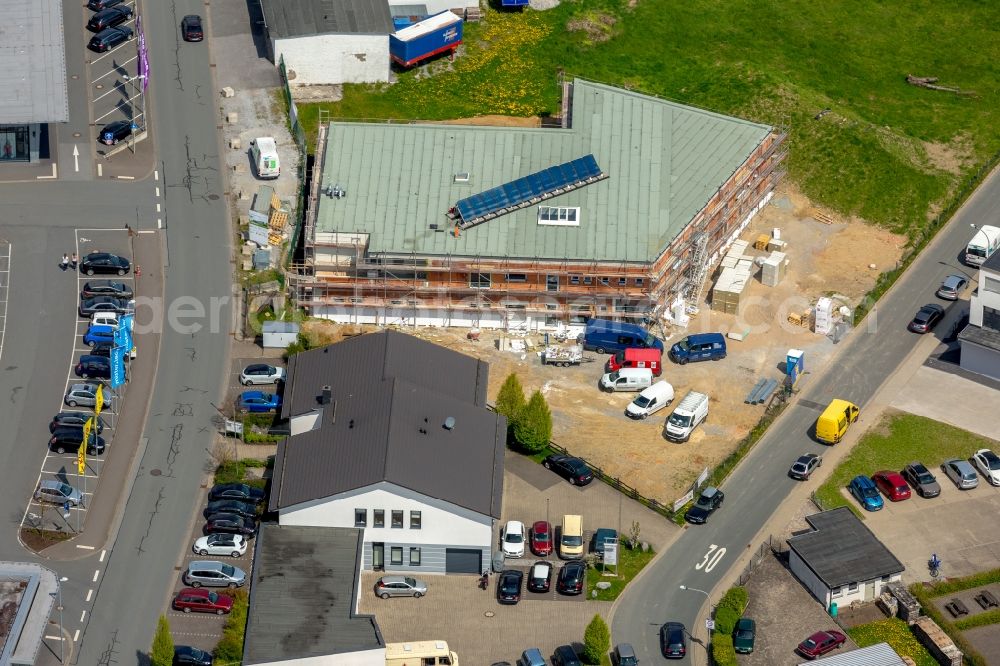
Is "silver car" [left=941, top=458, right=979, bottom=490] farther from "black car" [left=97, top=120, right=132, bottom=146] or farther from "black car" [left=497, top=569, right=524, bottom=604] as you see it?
"black car" [left=97, top=120, right=132, bottom=146]

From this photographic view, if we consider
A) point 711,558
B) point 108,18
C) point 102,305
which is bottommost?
point 711,558

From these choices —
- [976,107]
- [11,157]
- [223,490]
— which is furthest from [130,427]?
[976,107]

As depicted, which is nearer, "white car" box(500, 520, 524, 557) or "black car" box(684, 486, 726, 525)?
"white car" box(500, 520, 524, 557)

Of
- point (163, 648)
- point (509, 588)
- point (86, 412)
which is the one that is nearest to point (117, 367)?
point (86, 412)

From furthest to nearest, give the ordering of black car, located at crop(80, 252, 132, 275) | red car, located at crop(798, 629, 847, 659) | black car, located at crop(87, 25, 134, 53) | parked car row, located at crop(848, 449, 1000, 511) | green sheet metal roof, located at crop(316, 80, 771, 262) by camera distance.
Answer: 1. black car, located at crop(87, 25, 134, 53)
2. black car, located at crop(80, 252, 132, 275)
3. green sheet metal roof, located at crop(316, 80, 771, 262)
4. parked car row, located at crop(848, 449, 1000, 511)
5. red car, located at crop(798, 629, 847, 659)

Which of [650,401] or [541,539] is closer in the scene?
[541,539]

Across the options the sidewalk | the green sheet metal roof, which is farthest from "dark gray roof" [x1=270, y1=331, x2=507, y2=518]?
the green sheet metal roof

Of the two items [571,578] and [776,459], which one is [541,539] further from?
[776,459]

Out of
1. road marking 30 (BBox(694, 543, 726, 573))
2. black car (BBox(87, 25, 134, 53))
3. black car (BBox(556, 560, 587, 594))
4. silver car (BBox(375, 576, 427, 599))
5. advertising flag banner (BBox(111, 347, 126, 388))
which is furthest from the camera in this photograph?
black car (BBox(87, 25, 134, 53))
